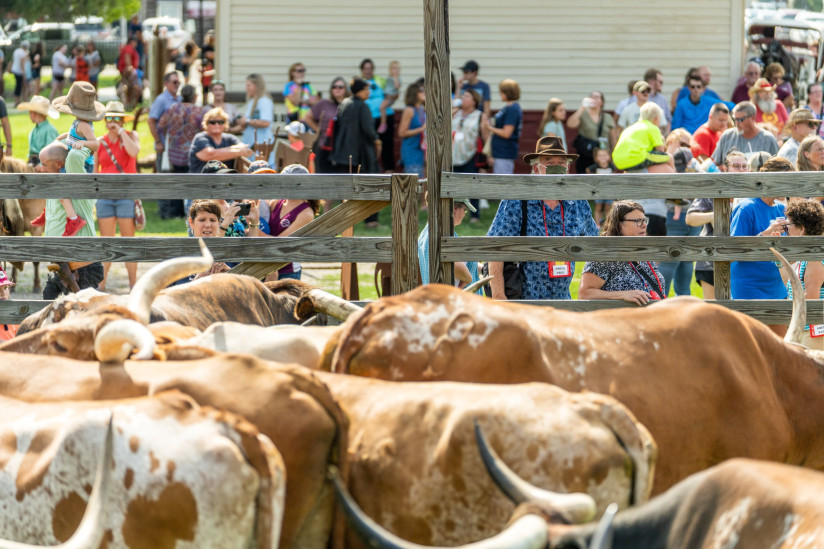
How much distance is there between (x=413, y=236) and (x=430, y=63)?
3.31 feet

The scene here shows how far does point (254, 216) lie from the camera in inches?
323

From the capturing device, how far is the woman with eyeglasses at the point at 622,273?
6941mm

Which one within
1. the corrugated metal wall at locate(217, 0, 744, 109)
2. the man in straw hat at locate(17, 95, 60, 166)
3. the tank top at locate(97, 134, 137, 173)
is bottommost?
the tank top at locate(97, 134, 137, 173)

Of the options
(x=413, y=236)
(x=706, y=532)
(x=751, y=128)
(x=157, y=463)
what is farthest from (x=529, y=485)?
(x=751, y=128)

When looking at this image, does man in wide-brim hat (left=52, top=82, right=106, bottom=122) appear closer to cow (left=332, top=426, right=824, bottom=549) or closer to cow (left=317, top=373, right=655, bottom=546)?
cow (left=317, top=373, right=655, bottom=546)

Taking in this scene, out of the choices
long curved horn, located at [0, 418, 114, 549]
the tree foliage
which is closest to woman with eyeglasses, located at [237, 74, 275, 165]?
long curved horn, located at [0, 418, 114, 549]

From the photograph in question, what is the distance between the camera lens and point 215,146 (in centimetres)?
1265

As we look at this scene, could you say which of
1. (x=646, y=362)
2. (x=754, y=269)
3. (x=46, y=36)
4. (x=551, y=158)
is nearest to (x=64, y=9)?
(x=46, y=36)

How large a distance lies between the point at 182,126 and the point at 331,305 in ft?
36.4

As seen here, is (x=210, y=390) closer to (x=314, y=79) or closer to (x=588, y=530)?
(x=588, y=530)

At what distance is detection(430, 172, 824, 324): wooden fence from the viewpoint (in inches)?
264

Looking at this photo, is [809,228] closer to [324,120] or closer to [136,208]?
[136,208]

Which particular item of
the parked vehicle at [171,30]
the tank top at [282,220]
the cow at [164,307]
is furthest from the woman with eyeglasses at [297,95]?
the parked vehicle at [171,30]

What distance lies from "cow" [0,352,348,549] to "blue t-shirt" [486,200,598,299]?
3670 millimetres
